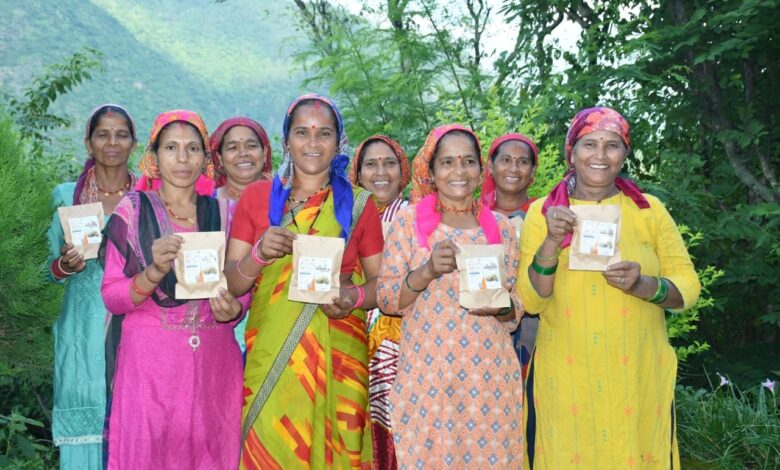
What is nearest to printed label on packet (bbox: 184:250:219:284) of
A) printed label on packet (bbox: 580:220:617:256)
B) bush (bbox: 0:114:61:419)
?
bush (bbox: 0:114:61:419)

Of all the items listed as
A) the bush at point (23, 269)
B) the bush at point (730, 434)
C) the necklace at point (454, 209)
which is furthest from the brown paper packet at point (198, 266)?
the bush at point (730, 434)

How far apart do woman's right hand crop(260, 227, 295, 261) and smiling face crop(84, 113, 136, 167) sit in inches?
69.1

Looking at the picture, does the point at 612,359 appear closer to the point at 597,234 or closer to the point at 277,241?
the point at 597,234

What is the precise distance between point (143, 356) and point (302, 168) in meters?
1.10

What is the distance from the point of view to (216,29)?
4772cm

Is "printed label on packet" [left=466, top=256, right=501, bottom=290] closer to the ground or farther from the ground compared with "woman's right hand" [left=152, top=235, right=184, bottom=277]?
closer to the ground

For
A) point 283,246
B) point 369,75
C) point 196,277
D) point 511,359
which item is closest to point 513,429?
point 511,359

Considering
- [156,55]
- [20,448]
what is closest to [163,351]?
[20,448]

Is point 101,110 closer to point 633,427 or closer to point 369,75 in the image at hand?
point 633,427

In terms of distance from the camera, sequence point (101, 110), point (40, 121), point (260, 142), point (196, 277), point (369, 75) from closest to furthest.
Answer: point (196, 277), point (101, 110), point (260, 142), point (40, 121), point (369, 75)

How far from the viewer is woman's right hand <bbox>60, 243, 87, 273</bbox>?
13.0 feet

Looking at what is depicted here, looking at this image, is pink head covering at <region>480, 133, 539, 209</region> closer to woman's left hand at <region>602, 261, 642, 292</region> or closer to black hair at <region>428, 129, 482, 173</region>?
black hair at <region>428, 129, 482, 173</region>

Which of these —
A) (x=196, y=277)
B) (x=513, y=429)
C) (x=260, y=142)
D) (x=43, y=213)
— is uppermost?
(x=260, y=142)

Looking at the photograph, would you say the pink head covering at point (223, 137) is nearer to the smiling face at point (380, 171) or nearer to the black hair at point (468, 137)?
the smiling face at point (380, 171)
